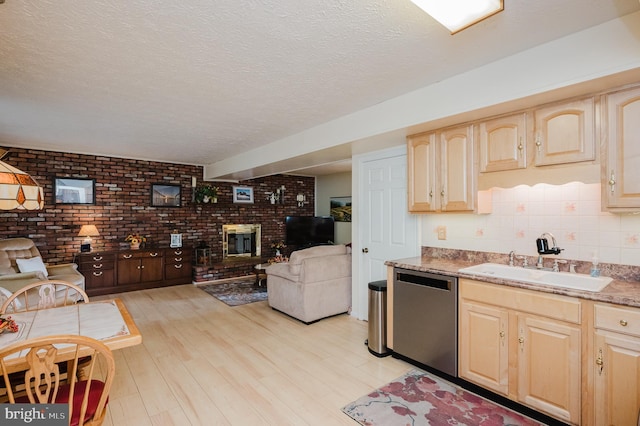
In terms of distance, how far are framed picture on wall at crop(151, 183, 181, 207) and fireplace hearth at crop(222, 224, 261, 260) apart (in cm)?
119

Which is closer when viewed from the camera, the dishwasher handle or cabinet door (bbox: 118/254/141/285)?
the dishwasher handle

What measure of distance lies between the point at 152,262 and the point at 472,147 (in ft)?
Answer: 18.8

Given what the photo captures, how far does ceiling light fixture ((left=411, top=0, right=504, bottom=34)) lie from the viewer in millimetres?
1437

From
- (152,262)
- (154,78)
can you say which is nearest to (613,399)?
(154,78)

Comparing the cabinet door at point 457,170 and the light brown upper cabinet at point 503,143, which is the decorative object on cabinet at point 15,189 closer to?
the cabinet door at point 457,170

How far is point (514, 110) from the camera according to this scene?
2385 mm

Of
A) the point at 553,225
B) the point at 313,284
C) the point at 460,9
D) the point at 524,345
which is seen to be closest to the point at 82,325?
the point at 313,284

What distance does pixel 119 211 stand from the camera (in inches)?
235

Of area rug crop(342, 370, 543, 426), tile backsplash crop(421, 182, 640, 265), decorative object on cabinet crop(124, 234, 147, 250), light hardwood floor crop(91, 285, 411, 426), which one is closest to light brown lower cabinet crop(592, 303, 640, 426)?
area rug crop(342, 370, 543, 426)

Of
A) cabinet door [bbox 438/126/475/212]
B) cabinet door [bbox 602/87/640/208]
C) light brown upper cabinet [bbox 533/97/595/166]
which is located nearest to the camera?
cabinet door [bbox 602/87/640/208]

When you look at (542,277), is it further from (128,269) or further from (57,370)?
(128,269)

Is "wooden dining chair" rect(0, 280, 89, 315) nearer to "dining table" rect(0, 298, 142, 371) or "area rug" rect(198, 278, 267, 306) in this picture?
"dining table" rect(0, 298, 142, 371)

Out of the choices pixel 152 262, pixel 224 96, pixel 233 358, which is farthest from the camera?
pixel 152 262

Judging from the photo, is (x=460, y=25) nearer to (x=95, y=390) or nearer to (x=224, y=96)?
(x=224, y=96)
